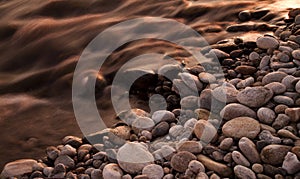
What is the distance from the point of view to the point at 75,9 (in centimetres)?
376

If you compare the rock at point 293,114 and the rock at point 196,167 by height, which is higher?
the rock at point 293,114

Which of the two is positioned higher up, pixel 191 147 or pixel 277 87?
pixel 277 87

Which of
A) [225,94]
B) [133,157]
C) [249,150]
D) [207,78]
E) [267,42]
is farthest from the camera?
[267,42]

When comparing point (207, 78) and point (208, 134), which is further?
point (207, 78)

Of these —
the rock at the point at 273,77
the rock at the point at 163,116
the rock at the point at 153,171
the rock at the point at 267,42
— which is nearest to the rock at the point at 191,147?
the rock at the point at 153,171

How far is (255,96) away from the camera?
7.36 feet

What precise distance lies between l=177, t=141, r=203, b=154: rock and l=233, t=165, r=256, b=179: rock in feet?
0.72

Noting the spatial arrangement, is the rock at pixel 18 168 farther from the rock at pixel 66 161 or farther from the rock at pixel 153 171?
the rock at pixel 153 171

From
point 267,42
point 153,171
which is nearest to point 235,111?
point 153,171

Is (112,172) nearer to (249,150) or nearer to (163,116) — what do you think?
(163,116)

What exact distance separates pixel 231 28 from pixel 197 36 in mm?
256

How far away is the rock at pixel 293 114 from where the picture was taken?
211cm

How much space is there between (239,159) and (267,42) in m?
1.04

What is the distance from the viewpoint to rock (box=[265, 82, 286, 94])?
7.49ft
